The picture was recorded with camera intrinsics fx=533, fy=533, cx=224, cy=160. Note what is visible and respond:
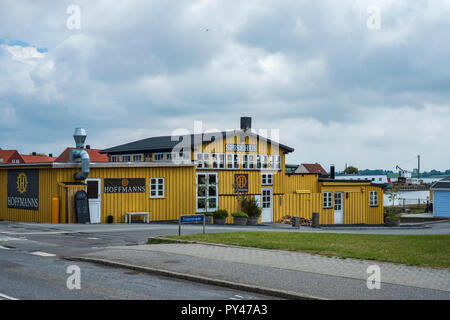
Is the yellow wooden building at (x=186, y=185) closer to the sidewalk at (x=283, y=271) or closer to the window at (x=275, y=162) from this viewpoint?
the window at (x=275, y=162)

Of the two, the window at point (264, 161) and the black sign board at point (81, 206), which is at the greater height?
the window at point (264, 161)

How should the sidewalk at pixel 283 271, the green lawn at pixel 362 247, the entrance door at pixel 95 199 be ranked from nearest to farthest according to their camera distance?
the sidewalk at pixel 283 271
the green lawn at pixel 362 247
the entrance door at pixel 95 199

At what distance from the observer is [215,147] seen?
34.6 m

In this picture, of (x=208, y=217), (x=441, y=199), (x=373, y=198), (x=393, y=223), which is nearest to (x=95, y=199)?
(x=208, y=217)

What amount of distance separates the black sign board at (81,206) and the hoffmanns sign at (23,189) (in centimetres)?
283

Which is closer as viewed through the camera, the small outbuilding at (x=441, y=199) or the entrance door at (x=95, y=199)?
the entrance door at (x=95, y=199)

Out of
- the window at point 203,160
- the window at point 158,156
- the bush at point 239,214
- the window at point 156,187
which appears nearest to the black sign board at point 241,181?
the window at point 203,160

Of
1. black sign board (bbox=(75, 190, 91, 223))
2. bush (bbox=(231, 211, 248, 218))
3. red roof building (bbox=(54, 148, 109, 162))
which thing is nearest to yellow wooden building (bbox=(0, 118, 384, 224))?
black sign board (bbox=(75, 190, 91, 223))

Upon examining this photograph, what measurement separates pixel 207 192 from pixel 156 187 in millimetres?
4134

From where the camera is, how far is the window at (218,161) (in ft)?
113

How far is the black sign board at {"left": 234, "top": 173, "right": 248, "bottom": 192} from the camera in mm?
35281

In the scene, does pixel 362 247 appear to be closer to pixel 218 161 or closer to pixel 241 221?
pixel 241 221

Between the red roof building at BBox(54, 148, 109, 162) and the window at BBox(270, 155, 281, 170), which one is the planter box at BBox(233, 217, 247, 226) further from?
the red roof building at BBox(54, 148, 109, 162)
